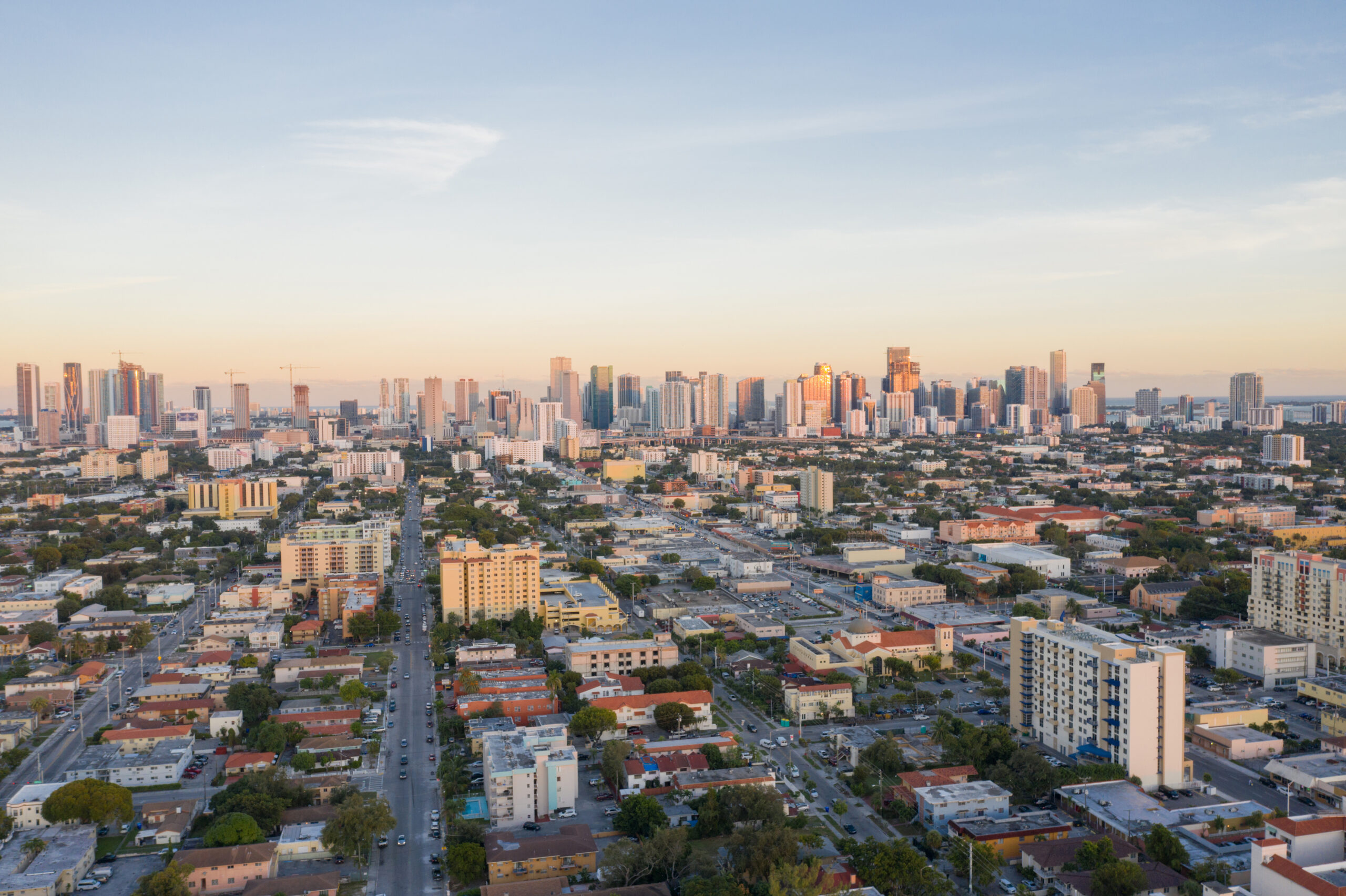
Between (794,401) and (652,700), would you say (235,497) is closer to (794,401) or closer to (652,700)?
(652,700)

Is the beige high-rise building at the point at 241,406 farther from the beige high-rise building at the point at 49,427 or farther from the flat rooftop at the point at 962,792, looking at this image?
the flat rooftop at the point at 962,792

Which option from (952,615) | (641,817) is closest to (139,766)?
(641,817)

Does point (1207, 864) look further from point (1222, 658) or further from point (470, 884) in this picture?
point (1222, 658)

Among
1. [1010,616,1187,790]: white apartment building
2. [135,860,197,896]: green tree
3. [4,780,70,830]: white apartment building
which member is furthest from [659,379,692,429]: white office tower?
[135,860,197,896]: green tree

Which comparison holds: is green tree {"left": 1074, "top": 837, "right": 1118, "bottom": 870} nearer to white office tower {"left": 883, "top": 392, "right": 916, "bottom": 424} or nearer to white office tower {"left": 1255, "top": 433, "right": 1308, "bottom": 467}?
white office tower {"left": 1255, "top": 433, "right": 1308, "bottom": 467}

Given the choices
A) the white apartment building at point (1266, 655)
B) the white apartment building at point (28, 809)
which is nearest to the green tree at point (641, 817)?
the white apartment building at point (28, 809)

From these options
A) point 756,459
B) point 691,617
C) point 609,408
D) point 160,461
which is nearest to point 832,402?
point 609,408
